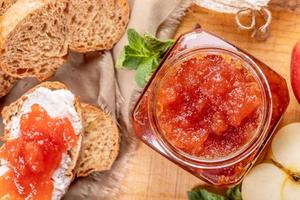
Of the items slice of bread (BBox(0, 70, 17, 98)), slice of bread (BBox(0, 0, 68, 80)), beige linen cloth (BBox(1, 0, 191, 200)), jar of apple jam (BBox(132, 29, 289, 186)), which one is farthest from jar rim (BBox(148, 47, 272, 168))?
slice of bread (BBox(0, 70, 17, 98))

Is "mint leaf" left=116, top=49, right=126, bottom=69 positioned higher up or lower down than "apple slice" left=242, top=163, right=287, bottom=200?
higher up

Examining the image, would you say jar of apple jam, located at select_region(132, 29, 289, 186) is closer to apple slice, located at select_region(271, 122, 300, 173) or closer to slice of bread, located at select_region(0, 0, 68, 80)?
apple slice, located at select_region(271, 122, 300, 173)

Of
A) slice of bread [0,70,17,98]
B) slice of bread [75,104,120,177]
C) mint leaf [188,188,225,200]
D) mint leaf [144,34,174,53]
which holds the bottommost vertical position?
mint leaf [188,188,225,200]

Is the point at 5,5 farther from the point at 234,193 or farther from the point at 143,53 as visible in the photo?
the point at 234,193

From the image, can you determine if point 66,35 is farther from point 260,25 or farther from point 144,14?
point 260,25

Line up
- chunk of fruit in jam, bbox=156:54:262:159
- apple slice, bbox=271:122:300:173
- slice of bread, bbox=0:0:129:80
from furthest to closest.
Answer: slice of bread, bbox=0:0:129:80 < apple slice, bbox=271:122:300:173 < chunk of fruit in jam, bbox=156:54:262:159

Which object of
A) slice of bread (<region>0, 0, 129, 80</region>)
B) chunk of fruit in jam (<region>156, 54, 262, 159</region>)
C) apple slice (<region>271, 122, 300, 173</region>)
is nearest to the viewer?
chunk of fruit in jam (<region>156, 54, 262, 159</region>)

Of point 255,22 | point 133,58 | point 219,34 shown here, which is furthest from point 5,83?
point 255,22

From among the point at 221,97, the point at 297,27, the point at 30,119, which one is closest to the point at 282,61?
the point at 297,27
